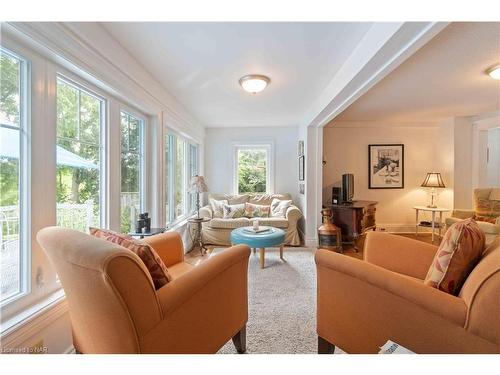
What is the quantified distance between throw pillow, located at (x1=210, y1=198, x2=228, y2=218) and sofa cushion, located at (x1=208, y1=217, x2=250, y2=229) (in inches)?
12.7

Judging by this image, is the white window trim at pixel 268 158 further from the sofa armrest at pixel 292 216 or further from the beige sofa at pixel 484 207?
the beige sofa at pixel 484 207

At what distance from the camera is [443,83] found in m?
2.75

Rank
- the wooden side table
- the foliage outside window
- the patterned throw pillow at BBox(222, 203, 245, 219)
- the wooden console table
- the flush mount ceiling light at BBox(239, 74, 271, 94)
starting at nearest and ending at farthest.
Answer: the flush mount ceiling light at BBox(239, 74, 271, 94), the wooden console table, the wooden side table, the patterned throw pillow at BBox(222, 203, 245, 219), the foliage outside window

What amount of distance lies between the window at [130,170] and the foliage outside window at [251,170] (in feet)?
9.03

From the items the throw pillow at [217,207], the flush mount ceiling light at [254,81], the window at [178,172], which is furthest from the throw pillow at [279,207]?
the flush mount ceiling light at [254,81]

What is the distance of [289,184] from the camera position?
5.18 metres

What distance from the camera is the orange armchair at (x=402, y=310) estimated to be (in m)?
0.96

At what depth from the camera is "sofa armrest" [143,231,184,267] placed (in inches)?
74.3

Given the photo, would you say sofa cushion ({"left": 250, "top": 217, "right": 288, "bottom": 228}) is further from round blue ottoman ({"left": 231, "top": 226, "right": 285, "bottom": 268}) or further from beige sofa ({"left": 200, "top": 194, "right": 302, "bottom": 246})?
round blue ottoman ({"left": 231, "top": 226, "right": 285, "bottom": 268})

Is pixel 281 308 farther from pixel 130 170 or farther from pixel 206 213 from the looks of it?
pixel 206 213

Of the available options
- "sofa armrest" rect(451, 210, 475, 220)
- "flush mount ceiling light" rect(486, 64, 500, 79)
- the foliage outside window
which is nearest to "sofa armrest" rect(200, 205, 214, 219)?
the foliage outside window

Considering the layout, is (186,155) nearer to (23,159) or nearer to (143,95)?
(143,95)

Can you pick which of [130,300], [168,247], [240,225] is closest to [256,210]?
[240,225]
